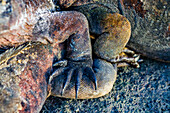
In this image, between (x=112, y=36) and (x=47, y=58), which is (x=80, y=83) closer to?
(x=47, y=58)

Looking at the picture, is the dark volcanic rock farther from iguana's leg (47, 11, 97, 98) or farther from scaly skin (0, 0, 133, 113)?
iguana's leg (47, 11, 97, 98)

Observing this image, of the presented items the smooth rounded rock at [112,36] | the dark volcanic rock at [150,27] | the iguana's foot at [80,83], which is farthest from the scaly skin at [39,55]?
the dark volcanic rock at [150,27]

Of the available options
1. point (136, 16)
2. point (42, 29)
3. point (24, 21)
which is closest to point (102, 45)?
point (136, 16)

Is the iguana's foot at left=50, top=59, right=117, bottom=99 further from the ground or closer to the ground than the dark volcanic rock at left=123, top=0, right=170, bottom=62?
closer to the ground

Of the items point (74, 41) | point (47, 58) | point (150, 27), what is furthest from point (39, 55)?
point (150, 27)

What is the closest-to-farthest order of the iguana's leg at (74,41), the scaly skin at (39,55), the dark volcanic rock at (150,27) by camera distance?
the scaly skin at (39,55), the iguana's leg at (74,41), the dark volcanic rock at (150,27)

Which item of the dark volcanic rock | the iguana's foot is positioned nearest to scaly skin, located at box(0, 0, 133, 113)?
the iguana's foot

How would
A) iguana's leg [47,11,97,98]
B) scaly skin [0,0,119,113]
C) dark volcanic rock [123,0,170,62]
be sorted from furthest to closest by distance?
dark volcanic rock [123,0,170,62] → iguana's leg [47,11,97,98] → scaly skin [0,0,119,113]

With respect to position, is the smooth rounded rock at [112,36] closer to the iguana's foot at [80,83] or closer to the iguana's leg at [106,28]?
the iguana's leg at [106,28]
